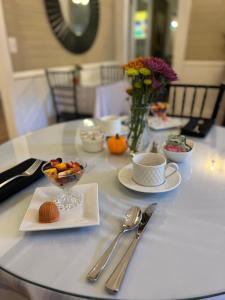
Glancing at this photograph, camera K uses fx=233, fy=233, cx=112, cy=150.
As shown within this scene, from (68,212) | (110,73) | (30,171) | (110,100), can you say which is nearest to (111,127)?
(30,171)

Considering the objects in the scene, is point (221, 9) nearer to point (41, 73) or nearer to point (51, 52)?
point (51, 52)

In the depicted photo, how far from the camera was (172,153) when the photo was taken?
0.92 metres

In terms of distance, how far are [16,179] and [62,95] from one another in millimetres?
2231

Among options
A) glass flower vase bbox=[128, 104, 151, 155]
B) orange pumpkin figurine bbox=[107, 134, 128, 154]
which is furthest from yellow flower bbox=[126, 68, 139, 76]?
orange pumpkin figurine bbox=[107, 134, 128, 154]

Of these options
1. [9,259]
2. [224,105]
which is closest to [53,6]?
[224,105]

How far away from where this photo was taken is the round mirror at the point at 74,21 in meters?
2.83

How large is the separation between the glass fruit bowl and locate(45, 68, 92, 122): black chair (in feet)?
6.67

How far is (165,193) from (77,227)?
0.30 metres

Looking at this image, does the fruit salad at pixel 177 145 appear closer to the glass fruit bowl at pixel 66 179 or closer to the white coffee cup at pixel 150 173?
the white coffee cup at pixel 150 173

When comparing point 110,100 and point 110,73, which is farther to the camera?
point 110,73

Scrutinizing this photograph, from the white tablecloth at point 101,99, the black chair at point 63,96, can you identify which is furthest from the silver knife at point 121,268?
the black chair at point 63,96

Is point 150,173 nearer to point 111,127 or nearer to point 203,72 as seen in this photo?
point 111,127

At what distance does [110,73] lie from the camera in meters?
4.01

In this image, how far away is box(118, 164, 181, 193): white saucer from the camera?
2.42 feet
